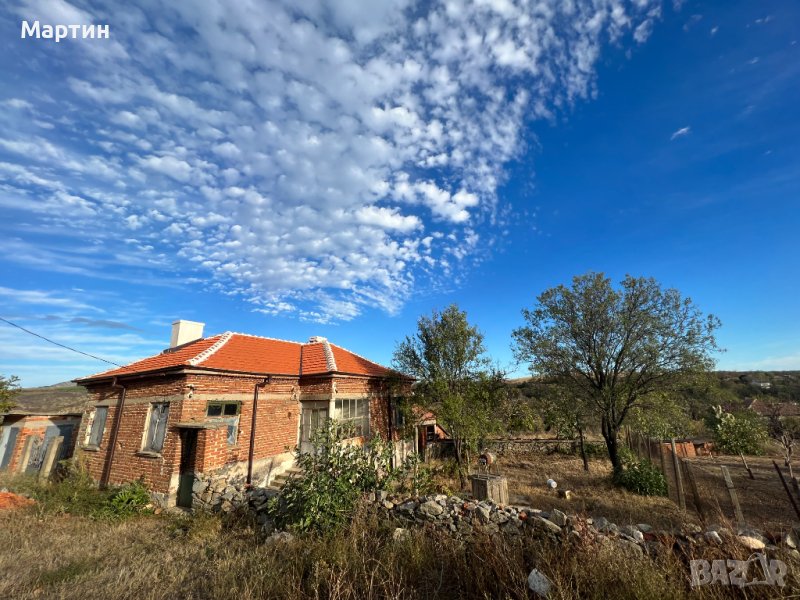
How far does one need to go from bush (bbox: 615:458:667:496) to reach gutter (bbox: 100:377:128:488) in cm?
1894

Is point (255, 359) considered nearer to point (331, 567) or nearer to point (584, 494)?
point (331, 567)

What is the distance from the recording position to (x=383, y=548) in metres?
5.41

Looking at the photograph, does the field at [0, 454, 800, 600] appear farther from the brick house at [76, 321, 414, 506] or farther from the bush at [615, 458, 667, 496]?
the bush at [615, 458, 667, 496]

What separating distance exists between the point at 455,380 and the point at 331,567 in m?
10.7

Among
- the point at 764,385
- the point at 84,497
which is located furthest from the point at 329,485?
the point at 764,385

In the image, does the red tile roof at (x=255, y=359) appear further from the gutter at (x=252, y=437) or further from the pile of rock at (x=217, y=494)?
the pile of rock at (x=217, y=494)

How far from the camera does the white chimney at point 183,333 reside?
16.1 meters

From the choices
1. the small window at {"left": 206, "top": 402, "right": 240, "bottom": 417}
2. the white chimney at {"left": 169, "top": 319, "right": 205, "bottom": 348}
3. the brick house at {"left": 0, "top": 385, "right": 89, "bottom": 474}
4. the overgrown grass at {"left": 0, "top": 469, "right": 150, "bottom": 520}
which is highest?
the white chimney at {"left": 169, "top": 319, "right": 205, "bottom": 348}

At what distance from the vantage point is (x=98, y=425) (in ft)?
43.4

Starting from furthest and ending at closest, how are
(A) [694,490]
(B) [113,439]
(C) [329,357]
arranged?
(C) [329,357]
(B) [113,439]
(A) [694,490]

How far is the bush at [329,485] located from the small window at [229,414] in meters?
4.47

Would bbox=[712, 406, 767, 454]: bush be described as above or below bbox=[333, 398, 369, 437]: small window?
below

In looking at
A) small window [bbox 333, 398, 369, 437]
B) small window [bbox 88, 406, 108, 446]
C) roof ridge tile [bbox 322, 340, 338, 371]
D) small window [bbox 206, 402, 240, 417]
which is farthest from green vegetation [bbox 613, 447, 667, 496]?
small window [bbox 88, 406, 108, 446]

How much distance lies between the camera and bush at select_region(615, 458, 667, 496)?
1194cm
